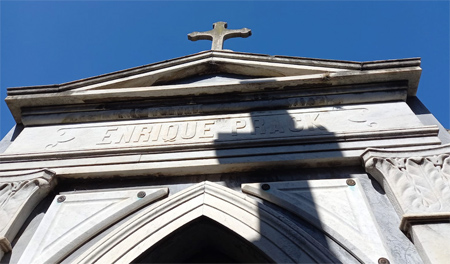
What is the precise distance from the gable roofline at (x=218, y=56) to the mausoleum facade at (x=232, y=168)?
16mm

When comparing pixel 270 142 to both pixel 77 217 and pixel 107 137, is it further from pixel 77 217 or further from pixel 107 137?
pixel 77 217

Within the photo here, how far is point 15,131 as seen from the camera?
438 centimetres

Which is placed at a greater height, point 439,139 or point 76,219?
point 439,139

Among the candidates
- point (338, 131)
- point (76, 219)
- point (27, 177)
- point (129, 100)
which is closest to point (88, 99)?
point (129, 100)

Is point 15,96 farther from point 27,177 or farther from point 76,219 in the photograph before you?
point 76,219

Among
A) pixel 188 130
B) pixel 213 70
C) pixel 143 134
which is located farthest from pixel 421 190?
pixel 213 70

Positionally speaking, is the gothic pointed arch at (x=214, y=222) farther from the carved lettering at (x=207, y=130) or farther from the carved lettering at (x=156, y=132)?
the carved lettering at (x=156, y=132)

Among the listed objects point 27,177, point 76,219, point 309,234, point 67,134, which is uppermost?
point 67,134

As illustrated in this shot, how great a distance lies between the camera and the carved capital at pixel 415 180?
2.83 m

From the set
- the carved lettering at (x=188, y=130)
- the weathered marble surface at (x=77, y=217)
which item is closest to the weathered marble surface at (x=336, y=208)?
the carved lettering at (x=188, y=130)

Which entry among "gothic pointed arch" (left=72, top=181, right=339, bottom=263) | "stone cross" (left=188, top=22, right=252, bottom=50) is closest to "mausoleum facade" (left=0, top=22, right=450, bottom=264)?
"gothic pointed arch" (left=72, top=181, right=339, bottom=263)

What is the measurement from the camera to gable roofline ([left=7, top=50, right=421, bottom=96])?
A: 13.8 feet

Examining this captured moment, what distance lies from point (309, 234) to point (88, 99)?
9.70 ft

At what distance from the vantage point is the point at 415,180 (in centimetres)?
310
